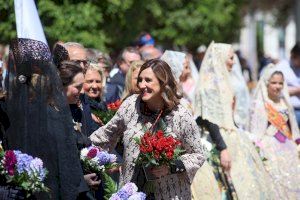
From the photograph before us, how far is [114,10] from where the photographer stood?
13.8 m

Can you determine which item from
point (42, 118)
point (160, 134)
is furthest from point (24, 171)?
point (160, 134)

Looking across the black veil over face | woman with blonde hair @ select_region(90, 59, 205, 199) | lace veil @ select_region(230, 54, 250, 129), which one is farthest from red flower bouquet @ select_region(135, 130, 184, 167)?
lace veil @ select_region(230, 54, 250, 129)

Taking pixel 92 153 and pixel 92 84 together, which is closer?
pixel 92 153

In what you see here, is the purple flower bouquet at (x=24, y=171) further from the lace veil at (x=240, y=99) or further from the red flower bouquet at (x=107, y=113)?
the lace veil at (x=240, y=99)

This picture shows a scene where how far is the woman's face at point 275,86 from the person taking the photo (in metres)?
11.6

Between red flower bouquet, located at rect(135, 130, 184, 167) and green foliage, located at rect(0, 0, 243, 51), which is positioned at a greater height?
green foliage, located at rect(0, 0, 243, 51)

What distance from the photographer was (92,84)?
918cm

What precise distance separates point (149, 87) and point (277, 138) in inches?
170

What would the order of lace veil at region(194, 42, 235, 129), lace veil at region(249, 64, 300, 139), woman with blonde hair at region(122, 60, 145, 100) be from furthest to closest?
lace veil at region(249, 64, 300, 139) → lace veil at region(194, 42, 235, 129) → woman with blonde hair at region(122, 60, 145, 100)

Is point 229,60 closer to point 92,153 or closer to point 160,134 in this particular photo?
point 160,134

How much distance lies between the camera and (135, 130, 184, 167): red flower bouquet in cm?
692

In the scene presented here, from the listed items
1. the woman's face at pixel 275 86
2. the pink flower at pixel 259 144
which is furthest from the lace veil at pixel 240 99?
the pink flower at pixel 259 144

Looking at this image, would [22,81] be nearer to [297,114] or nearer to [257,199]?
[257,199]

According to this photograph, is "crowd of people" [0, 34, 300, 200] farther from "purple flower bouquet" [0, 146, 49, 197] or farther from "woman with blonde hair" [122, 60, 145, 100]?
"purple flower bouquet" [0, 146, 49, 197]
